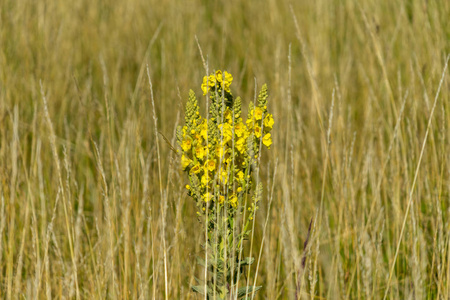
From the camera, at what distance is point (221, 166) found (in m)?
1.23

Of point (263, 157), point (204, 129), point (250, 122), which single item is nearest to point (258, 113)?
point (250, 122)

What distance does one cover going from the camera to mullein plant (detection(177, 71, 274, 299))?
121 centimetres

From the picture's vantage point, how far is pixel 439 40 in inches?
98.6

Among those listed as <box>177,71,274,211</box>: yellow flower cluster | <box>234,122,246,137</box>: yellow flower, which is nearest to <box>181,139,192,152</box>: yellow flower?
<box>177,71,274,211</box>: yellow flower cluster

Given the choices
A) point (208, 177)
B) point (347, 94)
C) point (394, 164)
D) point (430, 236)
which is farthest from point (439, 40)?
point (208, 177)

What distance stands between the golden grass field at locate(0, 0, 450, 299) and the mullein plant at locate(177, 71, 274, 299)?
19cm

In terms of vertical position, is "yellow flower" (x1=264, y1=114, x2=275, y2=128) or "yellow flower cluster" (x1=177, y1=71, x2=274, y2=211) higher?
"yellow flower" (x1=264, y1=114, x2=275, y2=128)

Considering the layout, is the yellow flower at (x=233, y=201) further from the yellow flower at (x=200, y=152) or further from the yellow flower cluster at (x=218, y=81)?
the yellow flower cluster at (x=218, y=81)

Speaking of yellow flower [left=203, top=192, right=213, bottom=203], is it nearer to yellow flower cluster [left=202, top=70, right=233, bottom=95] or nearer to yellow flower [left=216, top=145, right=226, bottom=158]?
yellow flower [left=216, top=145, right=226, bottom=158]

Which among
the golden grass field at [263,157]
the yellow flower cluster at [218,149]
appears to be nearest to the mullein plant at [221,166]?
the yellow flower cluster at [218,149]

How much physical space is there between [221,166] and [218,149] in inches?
1.6

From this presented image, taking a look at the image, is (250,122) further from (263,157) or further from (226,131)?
(263,157)

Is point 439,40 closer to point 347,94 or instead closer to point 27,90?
point 347,94

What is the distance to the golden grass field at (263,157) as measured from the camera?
1.74 m
